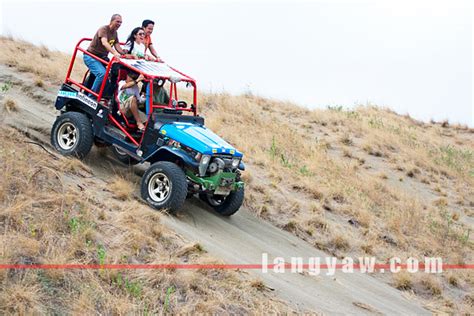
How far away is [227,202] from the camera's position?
10.7 m

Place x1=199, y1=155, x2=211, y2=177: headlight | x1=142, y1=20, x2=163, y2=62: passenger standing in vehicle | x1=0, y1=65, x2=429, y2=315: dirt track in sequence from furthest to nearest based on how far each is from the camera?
x1=142, y1=20, x2=163, y2=62: passenger standing in vehicle, x1=199, y1=155, x2=211, y2=177: headlight, x1=0, y1=65, x2=429, y2=315: dirt track

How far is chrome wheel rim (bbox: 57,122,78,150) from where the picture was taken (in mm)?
10648

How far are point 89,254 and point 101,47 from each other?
16.8ft

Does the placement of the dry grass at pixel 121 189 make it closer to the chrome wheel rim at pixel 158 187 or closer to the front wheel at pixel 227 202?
the chrome wheel rim at pixel 158 187

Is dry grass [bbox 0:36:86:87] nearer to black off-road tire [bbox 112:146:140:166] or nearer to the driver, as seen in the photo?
black off-road tire [bbox 112:146:140:166]

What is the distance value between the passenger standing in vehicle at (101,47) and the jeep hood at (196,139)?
5.71 feet

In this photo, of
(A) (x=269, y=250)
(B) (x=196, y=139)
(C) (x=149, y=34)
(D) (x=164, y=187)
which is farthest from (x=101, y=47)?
(A) (x=269, y=250)

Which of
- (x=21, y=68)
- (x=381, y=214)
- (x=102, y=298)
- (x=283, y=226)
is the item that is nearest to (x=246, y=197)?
(x=283, y=226)

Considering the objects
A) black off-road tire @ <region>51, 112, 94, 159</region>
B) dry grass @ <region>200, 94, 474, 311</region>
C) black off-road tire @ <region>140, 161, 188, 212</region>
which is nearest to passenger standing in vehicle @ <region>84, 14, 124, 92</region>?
black off-road tire @ <region>51, 112, 94, 159</region>

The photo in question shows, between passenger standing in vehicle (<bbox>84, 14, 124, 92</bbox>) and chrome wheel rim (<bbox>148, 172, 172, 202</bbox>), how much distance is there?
234 cm

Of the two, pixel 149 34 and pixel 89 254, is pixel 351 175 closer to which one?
pixel 149 34

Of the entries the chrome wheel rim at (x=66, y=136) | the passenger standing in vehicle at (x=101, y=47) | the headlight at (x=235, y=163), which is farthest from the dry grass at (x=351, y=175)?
the passenger standing in vehicle at (x=101, y=47)

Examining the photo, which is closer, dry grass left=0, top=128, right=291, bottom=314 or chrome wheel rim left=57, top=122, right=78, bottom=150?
dry grass left=0, top=128, right=291, bottom=314

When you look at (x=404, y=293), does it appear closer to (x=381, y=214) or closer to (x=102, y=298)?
(x=381, y=214)
